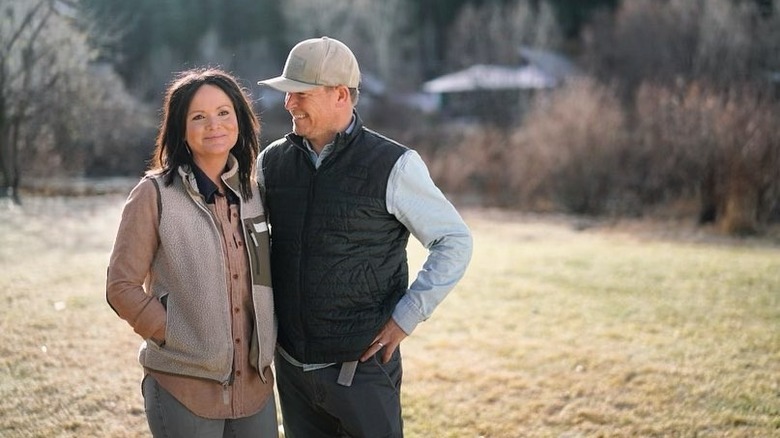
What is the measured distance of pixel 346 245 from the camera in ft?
8.58

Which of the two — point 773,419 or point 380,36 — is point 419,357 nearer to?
point 773,419

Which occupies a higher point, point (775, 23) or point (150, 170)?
point (775, 23)

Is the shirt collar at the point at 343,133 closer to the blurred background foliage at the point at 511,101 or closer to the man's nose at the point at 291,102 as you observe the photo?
the man's nose at the point at 291,102

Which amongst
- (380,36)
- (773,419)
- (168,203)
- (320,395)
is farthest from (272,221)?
(380,36)

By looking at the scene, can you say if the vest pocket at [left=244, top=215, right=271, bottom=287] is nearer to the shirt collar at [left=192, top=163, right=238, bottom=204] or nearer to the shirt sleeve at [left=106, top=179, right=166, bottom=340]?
the shirt collar at [left=192, top=163, right=238, bottom=204]

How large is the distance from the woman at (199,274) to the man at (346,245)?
12cm

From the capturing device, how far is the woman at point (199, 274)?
237cm

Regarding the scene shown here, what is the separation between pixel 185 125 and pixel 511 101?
38.4m

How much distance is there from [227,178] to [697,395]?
3.61 metres

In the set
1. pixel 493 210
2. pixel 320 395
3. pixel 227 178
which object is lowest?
pixel 493 210

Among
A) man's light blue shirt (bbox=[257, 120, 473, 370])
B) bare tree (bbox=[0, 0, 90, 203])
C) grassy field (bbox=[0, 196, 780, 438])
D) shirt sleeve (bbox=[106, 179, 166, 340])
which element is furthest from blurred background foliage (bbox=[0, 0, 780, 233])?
grassy field (bbox=[0, 196, 780, 438])

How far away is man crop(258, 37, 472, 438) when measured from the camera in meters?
2.62

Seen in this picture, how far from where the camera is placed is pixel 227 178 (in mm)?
2529

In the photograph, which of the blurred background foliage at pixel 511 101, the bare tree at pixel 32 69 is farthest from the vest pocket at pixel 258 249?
the bare tree at pixel 32 69
